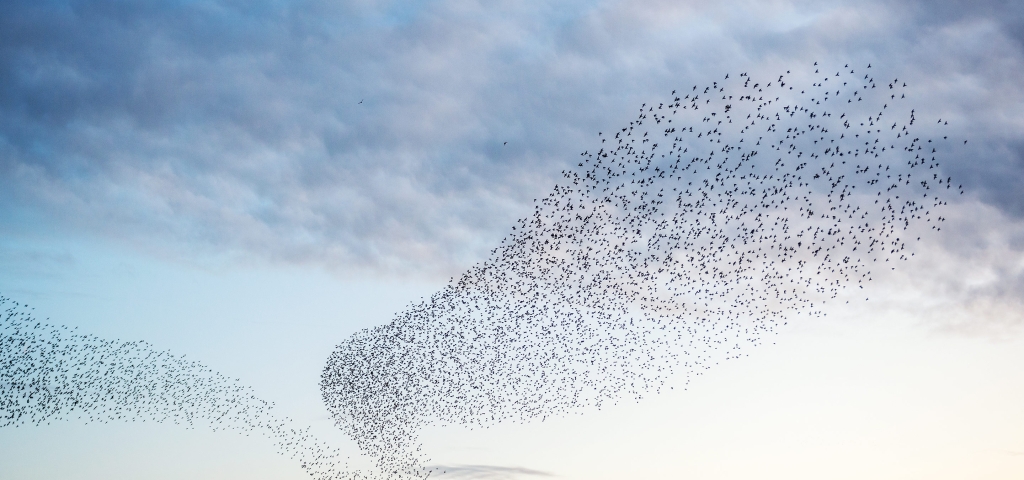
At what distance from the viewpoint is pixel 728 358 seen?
56156mm

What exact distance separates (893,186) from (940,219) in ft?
12.9

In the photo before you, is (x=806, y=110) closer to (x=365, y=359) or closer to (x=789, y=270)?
(x=789, y=270)

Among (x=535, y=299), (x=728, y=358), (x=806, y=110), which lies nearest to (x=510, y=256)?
(x=535, y=299)

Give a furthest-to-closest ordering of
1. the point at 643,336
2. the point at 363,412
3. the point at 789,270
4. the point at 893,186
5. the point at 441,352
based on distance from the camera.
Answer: the point at 363,412, the point at 441,352, the point at 643,336, the point at 789,270, the point at 893,186

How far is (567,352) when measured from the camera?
60.4 metres

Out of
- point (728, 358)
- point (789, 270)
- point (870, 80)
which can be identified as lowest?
point (728, 358)

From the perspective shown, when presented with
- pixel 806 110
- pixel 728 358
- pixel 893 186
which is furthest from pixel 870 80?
pixel 728 358

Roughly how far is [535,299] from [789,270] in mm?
16353

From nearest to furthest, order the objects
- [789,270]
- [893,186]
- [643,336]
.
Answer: [893,186] → [789,270] → [643,336]

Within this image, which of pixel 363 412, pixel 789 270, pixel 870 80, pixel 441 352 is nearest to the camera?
pixel 870 80

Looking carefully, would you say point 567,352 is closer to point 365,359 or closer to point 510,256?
point 510,256

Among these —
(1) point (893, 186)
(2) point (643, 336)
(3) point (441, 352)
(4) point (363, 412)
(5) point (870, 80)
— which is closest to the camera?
(5) point (870, 80)

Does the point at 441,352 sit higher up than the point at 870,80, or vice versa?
the point at 870,80

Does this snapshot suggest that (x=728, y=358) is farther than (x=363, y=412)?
No
